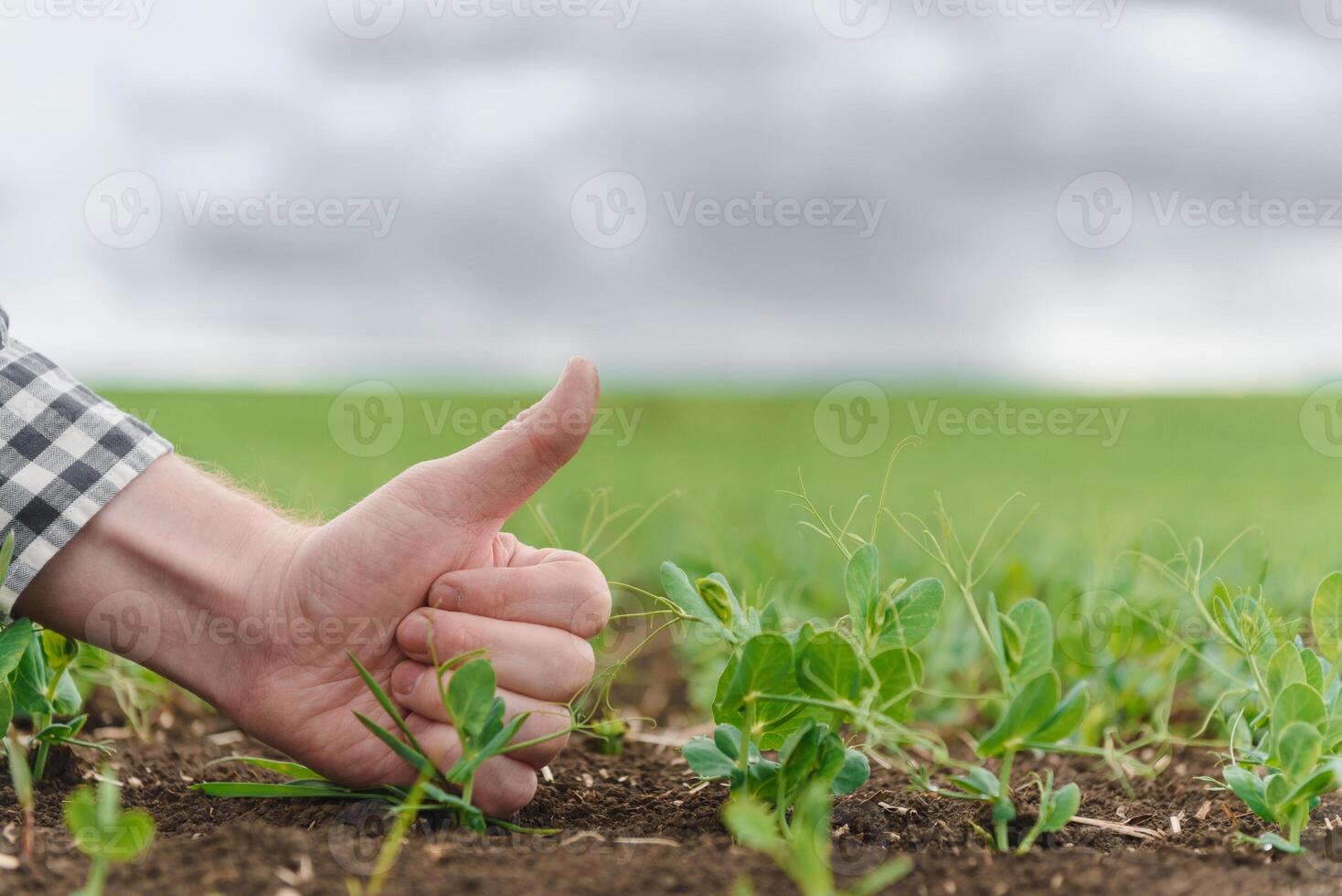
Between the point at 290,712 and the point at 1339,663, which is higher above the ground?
the point at 1339,663

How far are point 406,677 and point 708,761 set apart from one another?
16.4 inches

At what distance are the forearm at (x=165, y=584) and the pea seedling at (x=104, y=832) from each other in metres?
0.47

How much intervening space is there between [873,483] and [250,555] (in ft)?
14.7

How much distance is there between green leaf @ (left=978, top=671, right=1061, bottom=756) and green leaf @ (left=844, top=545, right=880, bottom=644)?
0.16 meters

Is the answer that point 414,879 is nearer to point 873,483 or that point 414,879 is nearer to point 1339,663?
point 1339,663

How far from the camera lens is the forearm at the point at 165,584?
4.48 feet

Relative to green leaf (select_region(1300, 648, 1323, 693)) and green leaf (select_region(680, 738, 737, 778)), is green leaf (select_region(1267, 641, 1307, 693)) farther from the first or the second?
green leaf (select_region(680, 738, 737, 778))

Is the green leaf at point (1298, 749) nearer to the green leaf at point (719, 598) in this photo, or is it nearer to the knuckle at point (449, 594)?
the green leaf at point (719, 598)

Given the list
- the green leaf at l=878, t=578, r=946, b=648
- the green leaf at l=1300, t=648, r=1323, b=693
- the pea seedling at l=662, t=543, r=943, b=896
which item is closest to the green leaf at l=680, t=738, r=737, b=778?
the pea seedling at l=662, t=543, r=943, b=896

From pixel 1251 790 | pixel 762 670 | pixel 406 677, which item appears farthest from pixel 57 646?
pixel 1251 790

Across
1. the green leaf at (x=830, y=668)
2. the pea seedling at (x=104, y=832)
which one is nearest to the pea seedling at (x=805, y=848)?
the green leaf at (x=830, y=668)

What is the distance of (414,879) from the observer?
83 cm

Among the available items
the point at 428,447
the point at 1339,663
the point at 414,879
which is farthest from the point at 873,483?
the point at 414,879

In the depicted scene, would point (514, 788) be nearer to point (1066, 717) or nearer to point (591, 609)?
point (591, 609)
